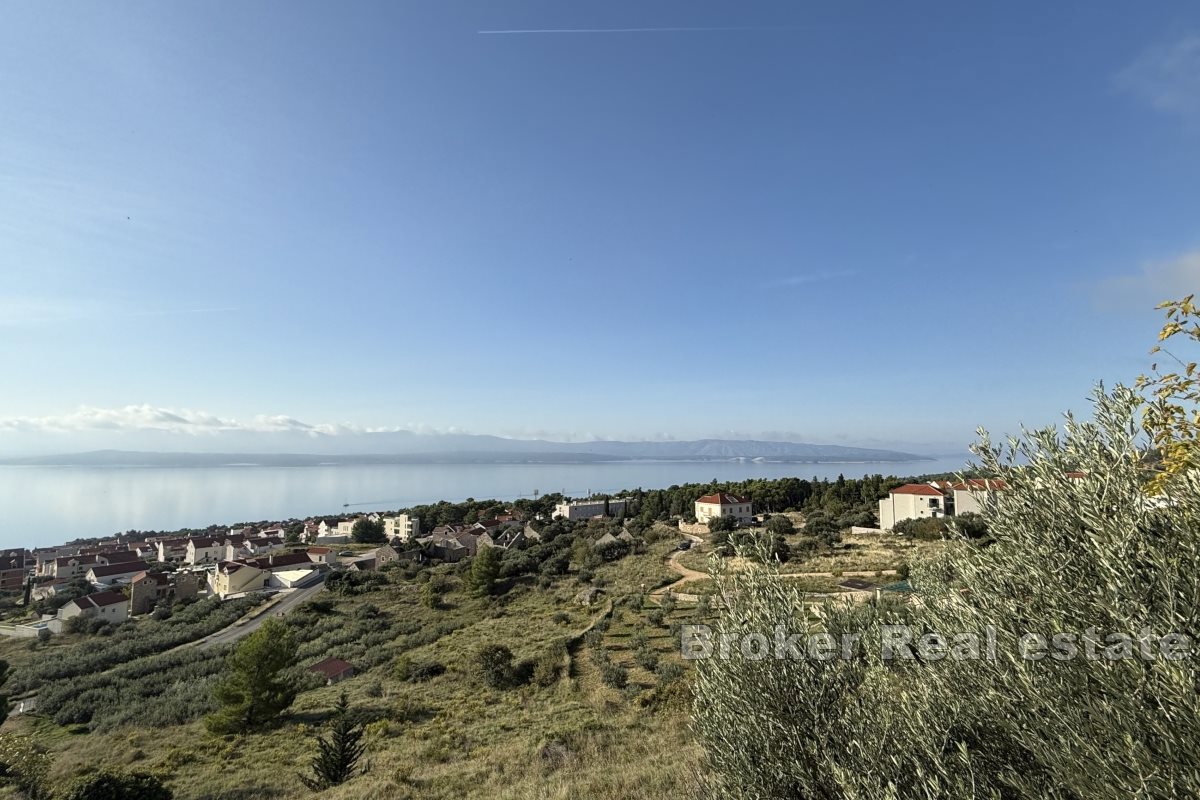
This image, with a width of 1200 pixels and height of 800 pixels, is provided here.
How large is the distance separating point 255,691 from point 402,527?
243ft

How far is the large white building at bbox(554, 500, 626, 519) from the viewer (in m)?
92.9

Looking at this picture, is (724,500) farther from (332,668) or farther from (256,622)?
(256,622)

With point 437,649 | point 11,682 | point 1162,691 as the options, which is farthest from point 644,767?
point 11,682

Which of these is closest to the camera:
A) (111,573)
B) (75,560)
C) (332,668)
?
(332,668)

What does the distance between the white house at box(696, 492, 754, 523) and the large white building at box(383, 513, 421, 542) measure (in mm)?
49234

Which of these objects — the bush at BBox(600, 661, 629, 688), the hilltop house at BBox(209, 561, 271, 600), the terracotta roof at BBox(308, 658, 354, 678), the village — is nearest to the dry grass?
the bush at BBox(600, 661, 629, 688)

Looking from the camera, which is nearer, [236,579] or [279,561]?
[236,579]

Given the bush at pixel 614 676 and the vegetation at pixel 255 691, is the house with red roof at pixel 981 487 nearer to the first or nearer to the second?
the bush at pixel 614 676

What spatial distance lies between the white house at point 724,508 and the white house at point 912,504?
594 inches

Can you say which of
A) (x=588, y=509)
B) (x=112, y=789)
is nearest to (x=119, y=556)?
(x=588, y=509)

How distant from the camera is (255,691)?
2286 cm

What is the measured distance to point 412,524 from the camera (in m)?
90.9

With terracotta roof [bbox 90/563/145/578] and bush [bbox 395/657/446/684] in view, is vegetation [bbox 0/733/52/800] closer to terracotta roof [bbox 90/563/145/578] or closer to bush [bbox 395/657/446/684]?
bush [bbox 395/657/446/684]

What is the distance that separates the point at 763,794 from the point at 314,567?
71.1 meters
